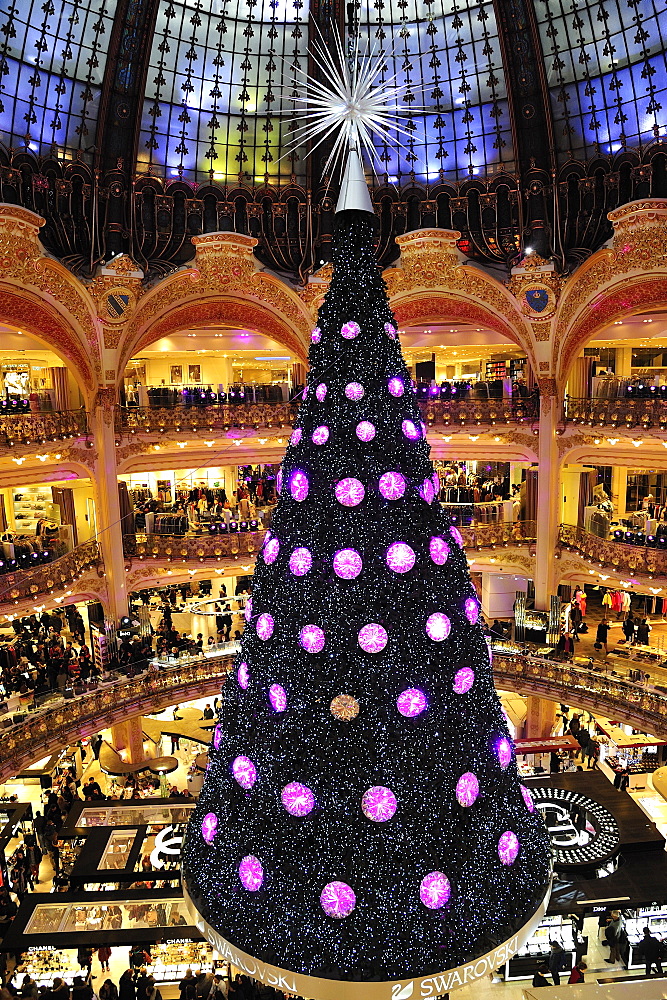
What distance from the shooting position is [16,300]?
915 inches

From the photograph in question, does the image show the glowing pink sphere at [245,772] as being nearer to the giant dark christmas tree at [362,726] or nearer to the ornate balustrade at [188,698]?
the giant dark christmas tree at [362,726]

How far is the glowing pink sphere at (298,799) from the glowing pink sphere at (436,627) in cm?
139

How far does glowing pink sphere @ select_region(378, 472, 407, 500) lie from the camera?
575 cm

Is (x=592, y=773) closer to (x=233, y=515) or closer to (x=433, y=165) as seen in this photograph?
(x=233, y=515)

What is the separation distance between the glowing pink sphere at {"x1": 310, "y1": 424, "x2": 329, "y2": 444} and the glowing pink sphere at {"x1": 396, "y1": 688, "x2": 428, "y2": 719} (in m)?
1.91


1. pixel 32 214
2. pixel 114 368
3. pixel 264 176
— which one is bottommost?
pixel 114 368

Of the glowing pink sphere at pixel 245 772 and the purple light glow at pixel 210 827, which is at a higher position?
the glowing pink sphere at pixel 245 772

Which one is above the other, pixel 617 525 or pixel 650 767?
pixel 617 525

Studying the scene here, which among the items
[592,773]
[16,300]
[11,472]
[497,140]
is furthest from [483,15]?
[592,773]

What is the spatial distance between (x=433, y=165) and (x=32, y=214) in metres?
13.5

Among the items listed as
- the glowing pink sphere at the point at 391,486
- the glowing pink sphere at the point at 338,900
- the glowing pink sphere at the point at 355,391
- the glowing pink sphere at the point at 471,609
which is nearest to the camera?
the glowing pink sphere at the point at 338,900

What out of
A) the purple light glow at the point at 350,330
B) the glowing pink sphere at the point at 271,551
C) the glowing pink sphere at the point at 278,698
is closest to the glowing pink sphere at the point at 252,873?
the glowing pink sphere at the point at 278,698

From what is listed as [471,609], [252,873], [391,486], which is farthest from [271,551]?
[252,873]

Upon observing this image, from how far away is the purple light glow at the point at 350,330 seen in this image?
19.5 feet
